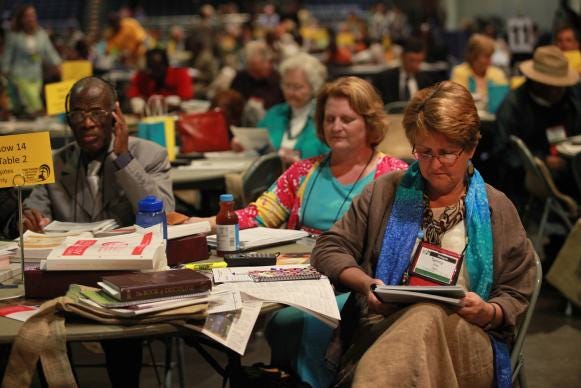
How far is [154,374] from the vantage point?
425cm

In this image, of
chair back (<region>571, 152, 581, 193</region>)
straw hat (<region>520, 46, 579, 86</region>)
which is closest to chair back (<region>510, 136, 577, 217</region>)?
chair back (<region>571, 152, 581, 193</region>)

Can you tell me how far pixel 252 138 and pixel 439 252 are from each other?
2808mm

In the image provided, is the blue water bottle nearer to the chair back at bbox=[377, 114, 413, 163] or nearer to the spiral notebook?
the spiral notebook

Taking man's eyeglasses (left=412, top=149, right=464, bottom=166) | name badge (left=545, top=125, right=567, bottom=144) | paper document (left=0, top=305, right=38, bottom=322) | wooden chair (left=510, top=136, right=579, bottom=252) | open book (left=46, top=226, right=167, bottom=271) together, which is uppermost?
man's eyeglasses (left=412, top=149, right=464, bottom=166)

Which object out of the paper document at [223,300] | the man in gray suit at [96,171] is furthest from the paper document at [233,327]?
the man in gray suit at [96,171]

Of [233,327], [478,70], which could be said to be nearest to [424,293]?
[233,327]

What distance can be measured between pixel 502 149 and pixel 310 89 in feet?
4.89

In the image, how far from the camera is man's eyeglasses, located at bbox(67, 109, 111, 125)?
11.5 ft

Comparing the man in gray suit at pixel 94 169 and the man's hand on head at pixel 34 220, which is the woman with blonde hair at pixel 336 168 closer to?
the man in gray suit at pixel 94 169

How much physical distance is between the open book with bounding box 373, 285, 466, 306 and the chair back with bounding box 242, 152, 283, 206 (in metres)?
2.07

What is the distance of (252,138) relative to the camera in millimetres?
5355

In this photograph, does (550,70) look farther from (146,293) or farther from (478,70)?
(146,293)

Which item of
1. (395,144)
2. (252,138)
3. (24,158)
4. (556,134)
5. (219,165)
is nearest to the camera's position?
(24,158)

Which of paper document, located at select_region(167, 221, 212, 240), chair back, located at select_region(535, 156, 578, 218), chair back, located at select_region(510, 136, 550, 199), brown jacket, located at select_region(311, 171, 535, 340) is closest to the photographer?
brown jacket, located at select_region(311, 171, 535, 340)
